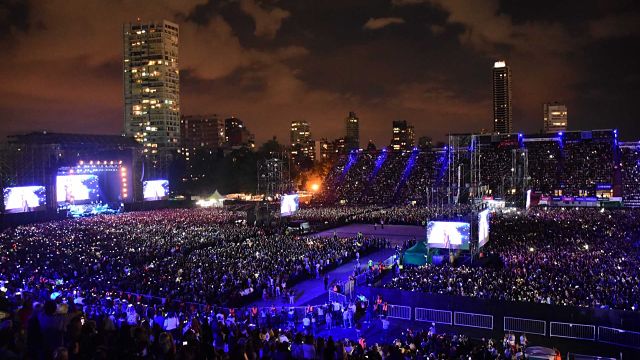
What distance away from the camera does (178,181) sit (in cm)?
7731

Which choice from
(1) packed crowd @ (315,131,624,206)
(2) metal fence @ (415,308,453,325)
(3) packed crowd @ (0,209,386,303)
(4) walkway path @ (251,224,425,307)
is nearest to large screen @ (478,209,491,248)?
(4) walkway path @ (251,224,425,307)

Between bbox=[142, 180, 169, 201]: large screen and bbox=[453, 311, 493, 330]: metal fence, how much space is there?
146 feet

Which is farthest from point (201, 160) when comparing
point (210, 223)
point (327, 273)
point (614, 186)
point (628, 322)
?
point (628, 322)

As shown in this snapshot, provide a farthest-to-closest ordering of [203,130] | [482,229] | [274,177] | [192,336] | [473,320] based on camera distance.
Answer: [203,130] → [274,177] → [482,229] → [473,320] → [192,336]

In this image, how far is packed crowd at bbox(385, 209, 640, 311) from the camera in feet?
47.2

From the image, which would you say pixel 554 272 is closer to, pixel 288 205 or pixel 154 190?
pixel 288 205

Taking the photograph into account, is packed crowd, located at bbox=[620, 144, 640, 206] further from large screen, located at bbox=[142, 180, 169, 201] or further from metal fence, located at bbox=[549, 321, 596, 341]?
metal fence, located at bbox=[549, 321, 596, 341]

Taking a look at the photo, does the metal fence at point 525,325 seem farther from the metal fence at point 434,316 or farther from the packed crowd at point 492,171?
the packed crowd at point 492,171

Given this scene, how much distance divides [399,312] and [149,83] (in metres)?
121

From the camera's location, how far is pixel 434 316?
14062 mm

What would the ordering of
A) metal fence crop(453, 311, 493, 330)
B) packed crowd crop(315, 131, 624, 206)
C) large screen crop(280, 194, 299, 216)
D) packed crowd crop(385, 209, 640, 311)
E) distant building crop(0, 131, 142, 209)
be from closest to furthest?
metal fence crop(453, 311, 493, 330) < packed crowd crop(385, 209, 640, 311) < large screen crop(280, 194, 299, 216) < distant building crop(0, 131, 142, 209) < packed crowd crop(315, 131, 624, 206)

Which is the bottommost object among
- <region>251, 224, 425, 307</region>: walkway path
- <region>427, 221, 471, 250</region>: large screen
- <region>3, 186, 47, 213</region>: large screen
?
<region>251, 224, 425, 307</region>: walkway path

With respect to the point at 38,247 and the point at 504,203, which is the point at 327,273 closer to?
the point at 38,247

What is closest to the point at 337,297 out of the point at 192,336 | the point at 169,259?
the point at 169,259
